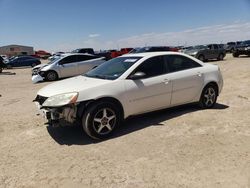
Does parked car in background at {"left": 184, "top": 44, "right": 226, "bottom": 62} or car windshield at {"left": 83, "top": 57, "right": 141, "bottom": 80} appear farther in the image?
parked car in background at {"left": 184, "top": 44, "right": 226, "bottom": 62}

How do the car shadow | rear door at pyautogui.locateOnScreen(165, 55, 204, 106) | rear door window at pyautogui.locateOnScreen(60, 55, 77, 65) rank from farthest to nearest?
rear door window at pyautogui.locateOnScreen(60, 55, 77, 65) < rear door at pyautogui.locateOnScreen(165, 55, 204, 106) < the car shadow

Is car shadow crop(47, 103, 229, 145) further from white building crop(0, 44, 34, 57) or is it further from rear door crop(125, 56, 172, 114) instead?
white building crop(0, 44, 34, 57)

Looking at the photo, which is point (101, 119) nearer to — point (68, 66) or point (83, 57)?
point (68, 66)

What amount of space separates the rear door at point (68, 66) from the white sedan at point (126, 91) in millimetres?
11052

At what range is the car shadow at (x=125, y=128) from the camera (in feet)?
18.0

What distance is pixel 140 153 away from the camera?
472 cm

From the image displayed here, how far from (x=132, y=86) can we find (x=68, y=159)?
196 centimetres

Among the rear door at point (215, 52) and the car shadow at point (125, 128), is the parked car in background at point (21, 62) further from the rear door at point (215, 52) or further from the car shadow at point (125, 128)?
the car shadow at point (125, 128)

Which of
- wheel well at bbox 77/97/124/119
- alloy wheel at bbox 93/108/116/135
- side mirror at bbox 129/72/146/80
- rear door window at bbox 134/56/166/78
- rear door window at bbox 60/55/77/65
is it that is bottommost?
alloy wheel at bbox 93/108/116/135

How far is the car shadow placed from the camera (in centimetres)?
550

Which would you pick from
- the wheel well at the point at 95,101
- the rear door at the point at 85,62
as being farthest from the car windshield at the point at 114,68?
the rear door at the point at 85,62

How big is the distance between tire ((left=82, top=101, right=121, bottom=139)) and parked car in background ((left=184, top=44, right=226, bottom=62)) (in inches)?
821

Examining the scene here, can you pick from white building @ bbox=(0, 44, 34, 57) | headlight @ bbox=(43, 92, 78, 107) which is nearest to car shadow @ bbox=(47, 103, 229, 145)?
headlight @ bbox=(43, 92, 78, 107)

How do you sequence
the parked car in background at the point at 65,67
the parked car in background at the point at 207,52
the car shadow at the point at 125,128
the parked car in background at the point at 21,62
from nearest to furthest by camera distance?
the car shadow at the point at 125,128
the parked car in background at the point at 65,67
the parked car in background at the point at 207,52
the parked car in background at the point at 21,62
